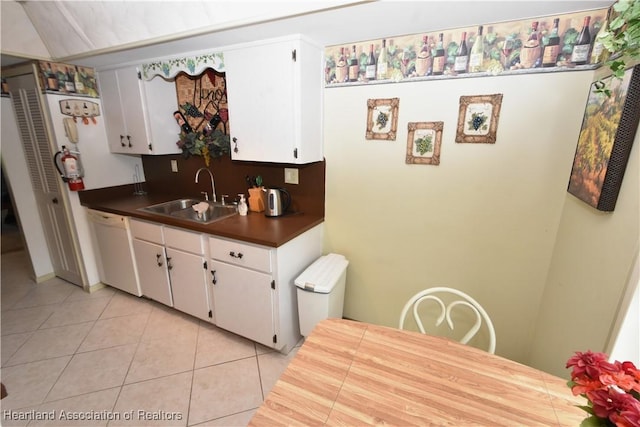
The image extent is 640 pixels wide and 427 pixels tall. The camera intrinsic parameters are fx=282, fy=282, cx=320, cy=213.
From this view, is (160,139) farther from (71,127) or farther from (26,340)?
(26,340)

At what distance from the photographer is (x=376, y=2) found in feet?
4.15

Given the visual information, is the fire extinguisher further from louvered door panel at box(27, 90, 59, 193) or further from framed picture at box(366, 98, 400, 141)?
framed picture at box(366, 98, 400, 141)

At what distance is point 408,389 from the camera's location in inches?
35.4

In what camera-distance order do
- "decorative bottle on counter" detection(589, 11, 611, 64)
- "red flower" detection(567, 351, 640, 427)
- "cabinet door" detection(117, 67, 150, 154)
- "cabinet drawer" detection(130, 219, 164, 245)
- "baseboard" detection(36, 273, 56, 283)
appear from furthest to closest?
"baseboard" detection(36, 273, 56, 283) < "cabinet door" detection(117, 67, 150, 154) < "cabinet drawer" detection(130, 219, 164, 245) < "decorative bottle on counter" detection(589, 11, 611, 64) < "red flower" detection(567, 351, 640, 427)

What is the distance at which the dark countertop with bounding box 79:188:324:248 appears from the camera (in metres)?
1.80

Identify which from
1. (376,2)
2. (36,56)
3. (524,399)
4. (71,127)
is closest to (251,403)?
(524,399)

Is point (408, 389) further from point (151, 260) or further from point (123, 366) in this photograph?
point (151, 260)

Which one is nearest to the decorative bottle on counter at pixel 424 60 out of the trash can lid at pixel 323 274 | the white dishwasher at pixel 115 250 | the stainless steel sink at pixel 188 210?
the trash can lid at pixel 323 274

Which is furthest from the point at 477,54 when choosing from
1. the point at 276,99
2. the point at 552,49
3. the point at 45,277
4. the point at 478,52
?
the point at 45,277

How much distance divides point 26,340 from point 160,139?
1.86 m

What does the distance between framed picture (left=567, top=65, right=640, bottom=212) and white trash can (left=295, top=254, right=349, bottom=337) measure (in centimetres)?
137

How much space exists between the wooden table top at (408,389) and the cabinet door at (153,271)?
1714 mm

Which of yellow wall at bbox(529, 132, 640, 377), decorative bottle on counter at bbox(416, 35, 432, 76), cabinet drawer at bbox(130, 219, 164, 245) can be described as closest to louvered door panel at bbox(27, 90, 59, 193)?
cabinet drawer at bbox(130, 219, 164, 245)

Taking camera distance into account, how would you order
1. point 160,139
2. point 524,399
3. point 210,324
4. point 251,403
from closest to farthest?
point 524,399 → point 251,403 → point 210,324 → point 160,139
